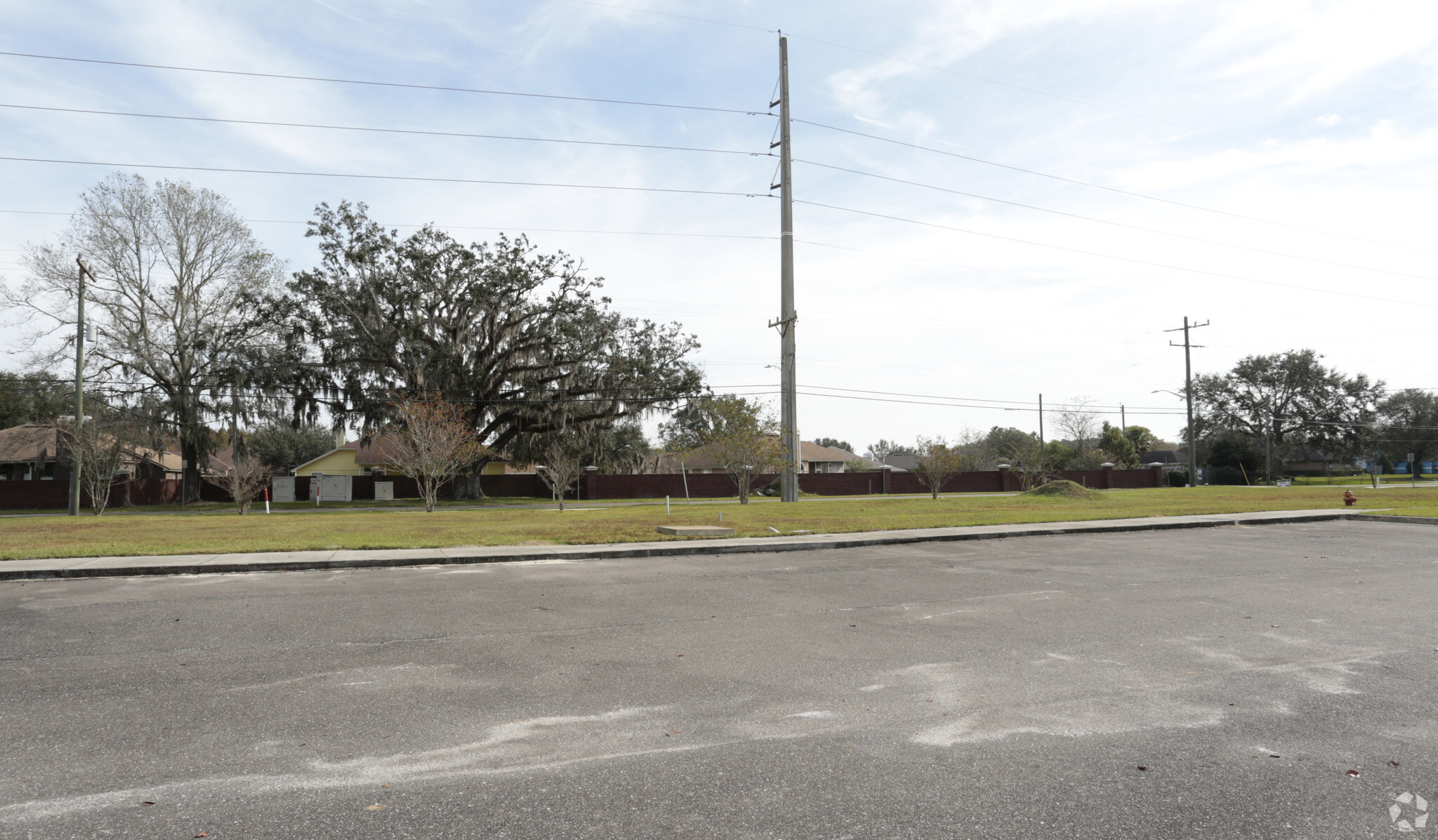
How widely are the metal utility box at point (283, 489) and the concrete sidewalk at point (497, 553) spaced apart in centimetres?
3612

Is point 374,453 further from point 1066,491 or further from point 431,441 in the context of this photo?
point 1066,491

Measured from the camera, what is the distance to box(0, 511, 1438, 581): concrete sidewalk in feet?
37.5

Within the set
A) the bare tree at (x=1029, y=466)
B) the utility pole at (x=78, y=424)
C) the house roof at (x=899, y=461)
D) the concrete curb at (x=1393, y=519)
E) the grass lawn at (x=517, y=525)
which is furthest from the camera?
the house roof at (x=899, y=461)

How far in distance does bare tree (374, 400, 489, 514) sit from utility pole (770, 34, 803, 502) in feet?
40.3

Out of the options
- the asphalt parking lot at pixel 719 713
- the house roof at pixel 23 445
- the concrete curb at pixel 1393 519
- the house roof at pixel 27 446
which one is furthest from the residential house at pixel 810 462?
the asphalt parking lot at pixel 719 713

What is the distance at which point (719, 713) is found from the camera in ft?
16.1

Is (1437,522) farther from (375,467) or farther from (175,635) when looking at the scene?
(375,467)

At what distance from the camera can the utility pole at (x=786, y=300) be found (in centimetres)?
2881

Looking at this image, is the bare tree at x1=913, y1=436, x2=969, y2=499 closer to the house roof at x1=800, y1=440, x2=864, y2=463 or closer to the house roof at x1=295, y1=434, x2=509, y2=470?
the house roof at x1=295, y1=434, x2=509, y2=470

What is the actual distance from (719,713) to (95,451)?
32.9 meters

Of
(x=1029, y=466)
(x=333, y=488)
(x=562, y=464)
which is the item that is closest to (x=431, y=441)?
(x=562, y=464)

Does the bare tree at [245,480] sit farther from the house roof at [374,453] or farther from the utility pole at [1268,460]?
the utility pole at [1268,460]

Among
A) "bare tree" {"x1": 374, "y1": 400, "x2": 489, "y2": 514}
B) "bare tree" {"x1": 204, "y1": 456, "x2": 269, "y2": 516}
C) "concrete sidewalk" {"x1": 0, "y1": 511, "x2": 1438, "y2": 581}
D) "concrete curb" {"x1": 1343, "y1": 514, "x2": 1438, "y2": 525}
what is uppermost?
"bare tree" {"x1": 374, "y1": 400, "x2": 489, "y2": 514}

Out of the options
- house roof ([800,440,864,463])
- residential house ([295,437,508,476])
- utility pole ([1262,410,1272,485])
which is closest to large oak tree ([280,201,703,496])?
residential house ([295,437,508,476])
